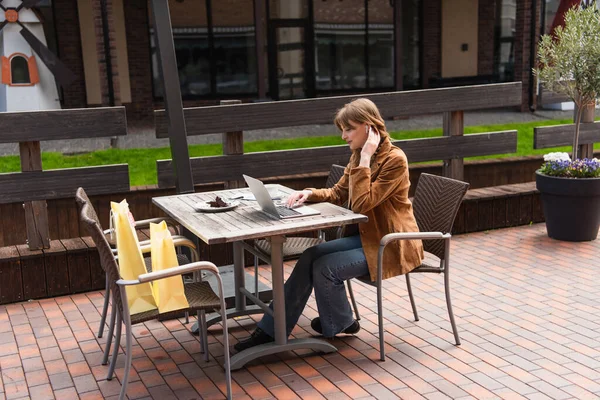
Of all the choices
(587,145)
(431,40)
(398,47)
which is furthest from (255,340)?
(431,40)

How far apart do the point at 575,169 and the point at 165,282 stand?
4357mm

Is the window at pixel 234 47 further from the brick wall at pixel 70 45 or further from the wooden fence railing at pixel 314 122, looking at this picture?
the wooden fence railing at pixel 314 122

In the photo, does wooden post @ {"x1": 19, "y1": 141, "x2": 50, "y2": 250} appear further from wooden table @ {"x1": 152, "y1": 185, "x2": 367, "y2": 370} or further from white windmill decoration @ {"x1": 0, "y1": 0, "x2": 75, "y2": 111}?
white windmill decoration @ {"x1": 0, "y1": 0, "x2": 75, "y2": 111}

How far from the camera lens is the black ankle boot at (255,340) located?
14.6ft

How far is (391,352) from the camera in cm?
450

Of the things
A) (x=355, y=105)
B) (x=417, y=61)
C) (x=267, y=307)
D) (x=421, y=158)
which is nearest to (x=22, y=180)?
(x=267, y=307)

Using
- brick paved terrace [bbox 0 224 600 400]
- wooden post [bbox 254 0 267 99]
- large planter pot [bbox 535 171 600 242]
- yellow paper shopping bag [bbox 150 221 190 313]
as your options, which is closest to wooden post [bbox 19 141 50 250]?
brick paved terrace [bbox 0 224 600 400]

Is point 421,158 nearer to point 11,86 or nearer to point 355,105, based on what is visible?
point 355,105

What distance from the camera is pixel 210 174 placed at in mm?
6316

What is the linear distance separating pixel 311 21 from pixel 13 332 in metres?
13.1

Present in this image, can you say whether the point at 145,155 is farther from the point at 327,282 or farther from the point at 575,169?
the point at 327,282

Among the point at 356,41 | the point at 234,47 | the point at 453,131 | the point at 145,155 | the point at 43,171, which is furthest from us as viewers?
the point at 356,41

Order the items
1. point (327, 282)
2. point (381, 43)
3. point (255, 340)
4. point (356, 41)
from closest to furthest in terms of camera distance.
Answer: point (327, 282)
point (255, 340)
point (356, 41)
point (381, 43)

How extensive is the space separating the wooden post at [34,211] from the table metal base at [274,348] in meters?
2.24
